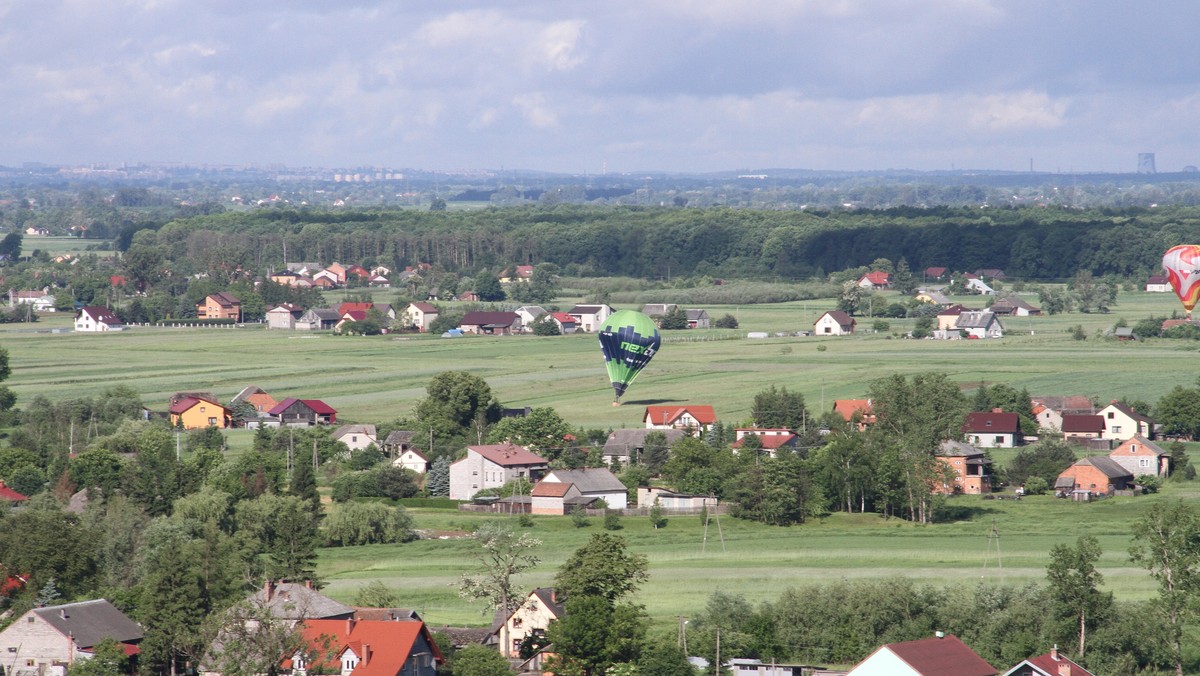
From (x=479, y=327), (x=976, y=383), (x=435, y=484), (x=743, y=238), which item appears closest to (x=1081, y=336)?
(x=976, y=383)

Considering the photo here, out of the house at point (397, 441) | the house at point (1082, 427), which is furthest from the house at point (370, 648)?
the house at point (1082, 427)

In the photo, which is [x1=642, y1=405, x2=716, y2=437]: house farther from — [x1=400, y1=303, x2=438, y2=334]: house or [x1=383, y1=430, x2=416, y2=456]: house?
[x1=400, y1=303, x2=438, y2=334]: house

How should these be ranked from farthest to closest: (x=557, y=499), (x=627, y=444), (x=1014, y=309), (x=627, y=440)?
(x=1014, y=309)
(x=627, y=440)
(x=627, y=444)
(x=557, y=499)

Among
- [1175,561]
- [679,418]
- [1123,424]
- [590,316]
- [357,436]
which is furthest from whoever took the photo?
[590,316]

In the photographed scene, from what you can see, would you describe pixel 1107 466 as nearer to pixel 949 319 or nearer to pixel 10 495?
pixel 10 495

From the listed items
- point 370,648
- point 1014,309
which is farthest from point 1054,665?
point 1014,309

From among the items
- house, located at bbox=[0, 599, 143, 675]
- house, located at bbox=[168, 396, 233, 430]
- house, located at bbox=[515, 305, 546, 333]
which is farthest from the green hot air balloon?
house, located at bbox=[0, 599, 143, 675]
